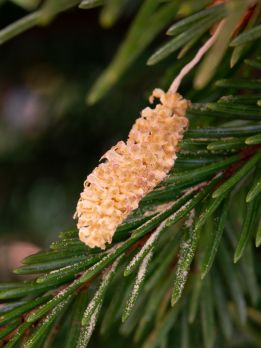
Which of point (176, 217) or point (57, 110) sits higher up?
point (57, 110)

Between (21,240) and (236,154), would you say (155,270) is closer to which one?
(236,154)

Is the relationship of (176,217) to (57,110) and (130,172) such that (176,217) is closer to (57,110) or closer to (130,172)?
(130,172)

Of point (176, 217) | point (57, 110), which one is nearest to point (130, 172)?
point (176, 217)

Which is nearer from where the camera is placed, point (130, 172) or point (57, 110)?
point (130, 172)

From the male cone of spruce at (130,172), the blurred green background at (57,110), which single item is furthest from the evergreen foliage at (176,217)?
the blurred green background at (57,110)

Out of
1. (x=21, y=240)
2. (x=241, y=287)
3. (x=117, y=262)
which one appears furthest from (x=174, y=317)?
(x=21, y=240)

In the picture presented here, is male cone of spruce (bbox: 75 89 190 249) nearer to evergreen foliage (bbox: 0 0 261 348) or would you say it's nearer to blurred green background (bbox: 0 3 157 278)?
evergreen foliage (bbox: 0 0 261 348)
